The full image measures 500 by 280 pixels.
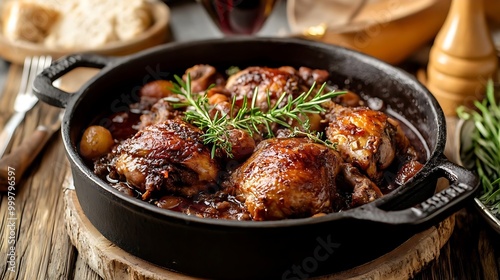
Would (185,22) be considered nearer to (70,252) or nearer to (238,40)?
(238,40)

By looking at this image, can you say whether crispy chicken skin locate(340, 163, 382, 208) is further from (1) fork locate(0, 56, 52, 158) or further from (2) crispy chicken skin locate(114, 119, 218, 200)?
(1) fork locate(0, 56, 52, 158)

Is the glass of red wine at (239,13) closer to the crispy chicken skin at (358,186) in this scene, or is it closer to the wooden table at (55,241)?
the wooden table at (55,241)

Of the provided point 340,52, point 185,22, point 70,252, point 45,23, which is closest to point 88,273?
point 70,252

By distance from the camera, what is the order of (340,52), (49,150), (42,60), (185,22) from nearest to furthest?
(340,52) → (49,150) → (42,60) → (185,22)

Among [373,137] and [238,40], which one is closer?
[373,137]

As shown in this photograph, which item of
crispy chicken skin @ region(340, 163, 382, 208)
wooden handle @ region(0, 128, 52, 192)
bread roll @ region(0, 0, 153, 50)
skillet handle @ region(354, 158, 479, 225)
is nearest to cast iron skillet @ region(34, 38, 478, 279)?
skillet handle @ region(354, 158, 479, 225)

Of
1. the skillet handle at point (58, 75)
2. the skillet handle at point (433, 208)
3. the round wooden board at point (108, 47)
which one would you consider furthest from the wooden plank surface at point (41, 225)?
Result: the skillet handle at point (433, 208)
